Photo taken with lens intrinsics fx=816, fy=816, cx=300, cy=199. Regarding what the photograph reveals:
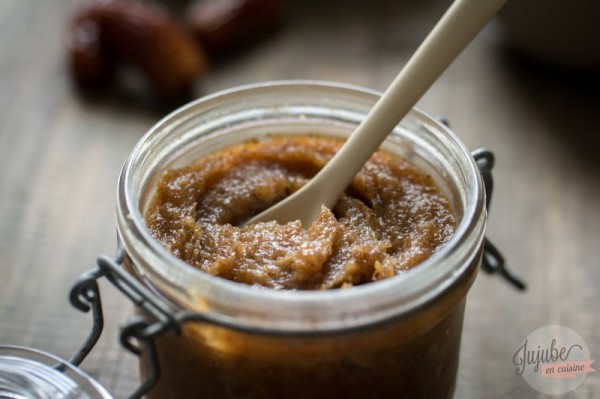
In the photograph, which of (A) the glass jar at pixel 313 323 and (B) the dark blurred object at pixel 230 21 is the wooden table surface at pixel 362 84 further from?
(A) the glass jar at pixel 313 323

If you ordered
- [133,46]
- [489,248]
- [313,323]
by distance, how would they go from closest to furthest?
1. [313,323]
2. [489,248]
3. [133,46]

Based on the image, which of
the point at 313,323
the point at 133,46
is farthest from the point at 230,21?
the point at 313,323

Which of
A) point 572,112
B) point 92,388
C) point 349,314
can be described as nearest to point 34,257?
point 92,388

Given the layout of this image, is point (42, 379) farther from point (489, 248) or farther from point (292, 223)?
point (489, 248)

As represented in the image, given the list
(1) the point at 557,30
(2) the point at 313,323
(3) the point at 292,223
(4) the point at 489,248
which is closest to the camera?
(2) the point at 313,323

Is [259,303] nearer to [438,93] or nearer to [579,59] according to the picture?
[438,93]
